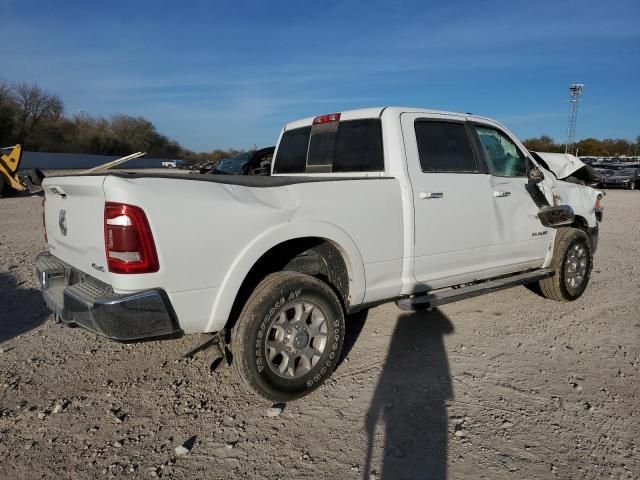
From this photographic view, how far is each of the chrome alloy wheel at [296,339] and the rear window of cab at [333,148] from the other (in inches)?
54.0

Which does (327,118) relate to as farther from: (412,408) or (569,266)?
(569,266)

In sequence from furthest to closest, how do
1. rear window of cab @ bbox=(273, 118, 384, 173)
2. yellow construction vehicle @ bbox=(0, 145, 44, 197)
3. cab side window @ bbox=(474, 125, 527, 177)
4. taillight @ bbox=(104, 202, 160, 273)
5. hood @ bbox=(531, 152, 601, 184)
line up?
1. yellow construction vehicle @ bbox=(0, 145, 44, 197)
2. hood @ bbox=(531, 152, 601, 184)
3. cab side window @ bbox=(474, 125, 527, 177)
4. rear window of cab @ bbox=(273, 118, 384, 173)
5. taillight @ bbox=(104, 202, 160, 273)

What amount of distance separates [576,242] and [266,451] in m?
4.33

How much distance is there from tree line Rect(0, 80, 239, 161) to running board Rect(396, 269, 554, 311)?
59.3 m

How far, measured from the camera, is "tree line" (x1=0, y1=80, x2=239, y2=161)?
2129 inches

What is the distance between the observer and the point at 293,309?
3.23 meters

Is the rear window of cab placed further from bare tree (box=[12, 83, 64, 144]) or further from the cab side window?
bare tree (box=[12, 83, 64, 144])

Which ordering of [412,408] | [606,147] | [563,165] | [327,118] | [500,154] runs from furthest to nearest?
[606,147] < [563,165] < [500,154] < [327,118] < [412,408]

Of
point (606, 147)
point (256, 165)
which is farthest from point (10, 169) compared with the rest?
point (606, 147)

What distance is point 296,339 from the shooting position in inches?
127

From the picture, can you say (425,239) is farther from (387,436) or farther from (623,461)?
(623,461)

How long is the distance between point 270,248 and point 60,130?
73.3 meters

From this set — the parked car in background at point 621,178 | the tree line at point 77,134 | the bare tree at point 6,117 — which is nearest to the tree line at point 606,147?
the tree line at point 77,134

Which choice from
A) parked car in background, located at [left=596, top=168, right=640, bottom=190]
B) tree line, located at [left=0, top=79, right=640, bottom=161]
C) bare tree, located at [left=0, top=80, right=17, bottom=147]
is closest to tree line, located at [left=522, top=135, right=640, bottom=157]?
tree line, located at [left=0, top=79, right=640, bottom=161]
